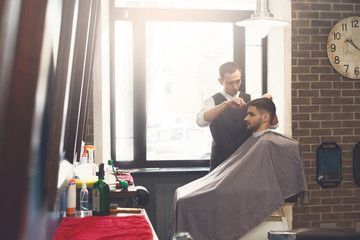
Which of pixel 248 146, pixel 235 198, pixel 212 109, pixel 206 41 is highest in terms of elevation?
pixel 206 41

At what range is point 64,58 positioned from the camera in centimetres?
121

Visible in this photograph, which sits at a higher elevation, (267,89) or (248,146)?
(267,89)

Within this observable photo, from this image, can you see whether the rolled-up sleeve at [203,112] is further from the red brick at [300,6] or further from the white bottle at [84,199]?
the white bottle at [84,199]

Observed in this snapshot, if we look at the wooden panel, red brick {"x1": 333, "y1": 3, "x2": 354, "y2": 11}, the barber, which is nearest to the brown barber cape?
the barber

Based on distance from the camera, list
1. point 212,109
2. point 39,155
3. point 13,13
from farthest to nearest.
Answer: point 212,109 < point 39,155 < point 13,13

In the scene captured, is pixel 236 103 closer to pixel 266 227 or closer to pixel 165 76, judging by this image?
pixel 266 227

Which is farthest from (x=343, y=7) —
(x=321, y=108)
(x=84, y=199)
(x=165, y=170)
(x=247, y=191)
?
(x=84, y=199)

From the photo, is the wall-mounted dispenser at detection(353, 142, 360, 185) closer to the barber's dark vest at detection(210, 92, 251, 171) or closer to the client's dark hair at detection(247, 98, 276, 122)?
the barber's dark vest at detection(210, 92, 251, 171)

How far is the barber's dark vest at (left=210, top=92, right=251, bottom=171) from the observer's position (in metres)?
3.91

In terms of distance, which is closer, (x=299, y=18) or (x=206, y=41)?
(x=299, y=18)

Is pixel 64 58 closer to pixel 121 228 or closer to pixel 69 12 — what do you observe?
pixel 69 12

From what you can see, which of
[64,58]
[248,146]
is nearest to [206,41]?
[248,146]

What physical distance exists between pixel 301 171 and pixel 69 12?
235 centimetres

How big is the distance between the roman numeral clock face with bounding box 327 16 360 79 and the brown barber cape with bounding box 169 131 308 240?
1272 millimetres
